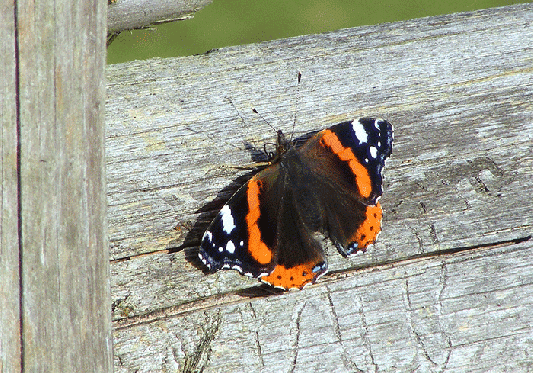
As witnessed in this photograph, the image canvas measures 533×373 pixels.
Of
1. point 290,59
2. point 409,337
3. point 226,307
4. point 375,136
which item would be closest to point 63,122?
point 226,307

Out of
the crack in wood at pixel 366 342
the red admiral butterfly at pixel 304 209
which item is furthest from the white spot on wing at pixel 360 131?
the crack in wood at pixel 366 342

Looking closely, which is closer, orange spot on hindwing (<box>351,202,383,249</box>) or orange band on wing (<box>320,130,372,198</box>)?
orange spot on hindwing (<box>351,202,383,249</box>)

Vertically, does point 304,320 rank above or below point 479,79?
below

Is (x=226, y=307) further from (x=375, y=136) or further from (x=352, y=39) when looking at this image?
(x=352, y=39)

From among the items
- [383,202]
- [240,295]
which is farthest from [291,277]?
[383,202]

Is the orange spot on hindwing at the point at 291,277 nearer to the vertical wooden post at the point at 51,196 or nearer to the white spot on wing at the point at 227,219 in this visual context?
the white spot on wing at the point at 227,219

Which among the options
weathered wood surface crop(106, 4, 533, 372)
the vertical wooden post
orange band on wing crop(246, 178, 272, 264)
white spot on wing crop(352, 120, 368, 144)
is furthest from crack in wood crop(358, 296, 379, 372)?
the vertical wooden post

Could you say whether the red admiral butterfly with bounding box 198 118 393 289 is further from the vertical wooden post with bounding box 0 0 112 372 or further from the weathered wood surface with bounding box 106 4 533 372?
the vertical wooden post with bounding box 0 0 112 372
